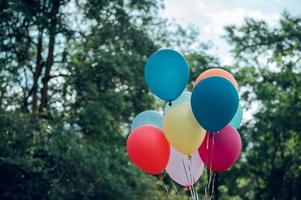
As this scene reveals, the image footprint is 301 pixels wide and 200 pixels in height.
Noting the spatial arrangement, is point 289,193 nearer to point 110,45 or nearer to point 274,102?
point 274,102

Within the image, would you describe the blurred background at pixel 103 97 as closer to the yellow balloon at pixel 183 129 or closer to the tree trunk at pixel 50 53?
the tree trunk at pixel 50 53

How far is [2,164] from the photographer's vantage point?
33.3ft

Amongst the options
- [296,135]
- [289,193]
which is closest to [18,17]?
[296,135]

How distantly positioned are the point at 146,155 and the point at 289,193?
12379 mm

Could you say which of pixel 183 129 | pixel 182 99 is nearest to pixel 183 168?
pixel 183 129

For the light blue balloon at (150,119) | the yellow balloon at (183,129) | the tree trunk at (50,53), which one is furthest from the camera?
the tree trunk at (50,53)

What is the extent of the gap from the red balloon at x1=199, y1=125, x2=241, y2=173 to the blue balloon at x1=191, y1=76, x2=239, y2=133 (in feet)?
0.97

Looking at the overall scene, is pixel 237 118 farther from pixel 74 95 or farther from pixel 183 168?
pixel 74 95

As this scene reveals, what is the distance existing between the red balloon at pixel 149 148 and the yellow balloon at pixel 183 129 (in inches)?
7.9

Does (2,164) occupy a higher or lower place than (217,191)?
lower

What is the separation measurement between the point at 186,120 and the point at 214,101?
0.41m

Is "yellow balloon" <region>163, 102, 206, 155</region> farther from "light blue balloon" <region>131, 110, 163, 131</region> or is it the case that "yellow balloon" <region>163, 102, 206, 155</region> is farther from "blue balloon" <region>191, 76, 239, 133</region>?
"light blue balloon" <region>131, 110, 163, 131</region>

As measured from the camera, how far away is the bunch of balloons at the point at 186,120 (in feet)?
14.9

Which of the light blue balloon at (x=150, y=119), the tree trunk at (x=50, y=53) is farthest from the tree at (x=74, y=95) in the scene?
the light blue balloon at (x=150, y=119)
